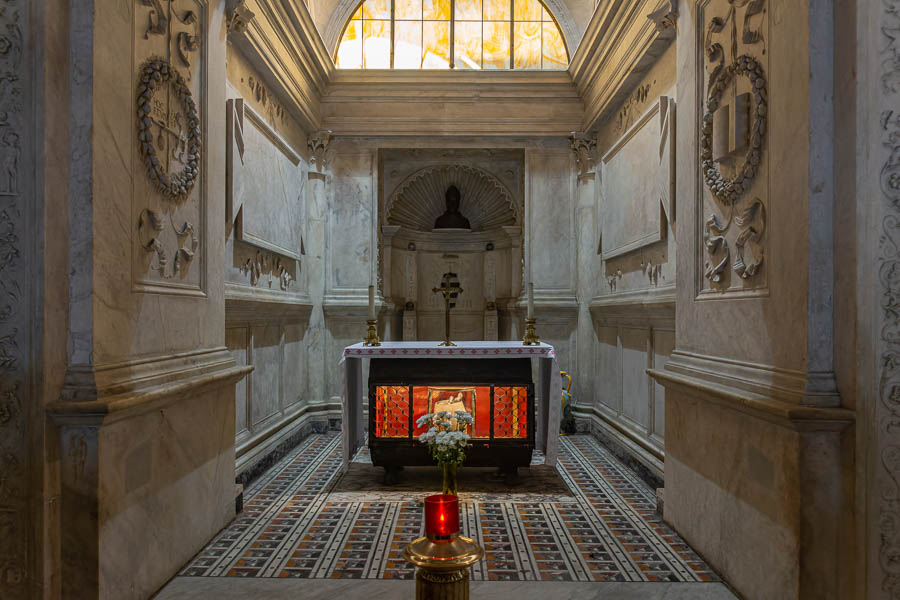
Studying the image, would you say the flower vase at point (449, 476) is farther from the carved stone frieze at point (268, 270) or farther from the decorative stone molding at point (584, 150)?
the decorative stone molding at point (584, 150)

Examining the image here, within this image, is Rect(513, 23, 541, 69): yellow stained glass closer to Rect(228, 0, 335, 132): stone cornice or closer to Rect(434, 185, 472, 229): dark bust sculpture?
Rect(434, 185, 472, 229): dark bust sculpture

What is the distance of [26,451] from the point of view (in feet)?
8.56

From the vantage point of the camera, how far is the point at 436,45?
8.45 meters

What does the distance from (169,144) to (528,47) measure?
20.8ft

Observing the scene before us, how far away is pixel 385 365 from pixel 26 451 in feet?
10.3

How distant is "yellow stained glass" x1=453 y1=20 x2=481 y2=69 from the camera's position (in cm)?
845

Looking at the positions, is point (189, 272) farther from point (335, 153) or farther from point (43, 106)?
point (335, 153)

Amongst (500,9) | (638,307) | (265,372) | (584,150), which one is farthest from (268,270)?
(500,9)

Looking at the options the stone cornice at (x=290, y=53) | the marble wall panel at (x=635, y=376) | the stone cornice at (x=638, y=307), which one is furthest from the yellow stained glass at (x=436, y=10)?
the marble wall panel at (x=635, y=376)

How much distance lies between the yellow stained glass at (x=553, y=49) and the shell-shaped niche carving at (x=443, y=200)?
5.99ft

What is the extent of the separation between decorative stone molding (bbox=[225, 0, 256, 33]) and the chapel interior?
4cm

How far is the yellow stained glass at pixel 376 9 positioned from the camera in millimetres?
8383

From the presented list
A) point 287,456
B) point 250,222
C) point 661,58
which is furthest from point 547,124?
point 287,456

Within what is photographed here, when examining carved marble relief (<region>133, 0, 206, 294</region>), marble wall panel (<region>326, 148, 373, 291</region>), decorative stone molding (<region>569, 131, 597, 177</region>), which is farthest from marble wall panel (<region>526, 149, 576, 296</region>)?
carved marble relief (<region>133, 0, 206, 294</region>)
